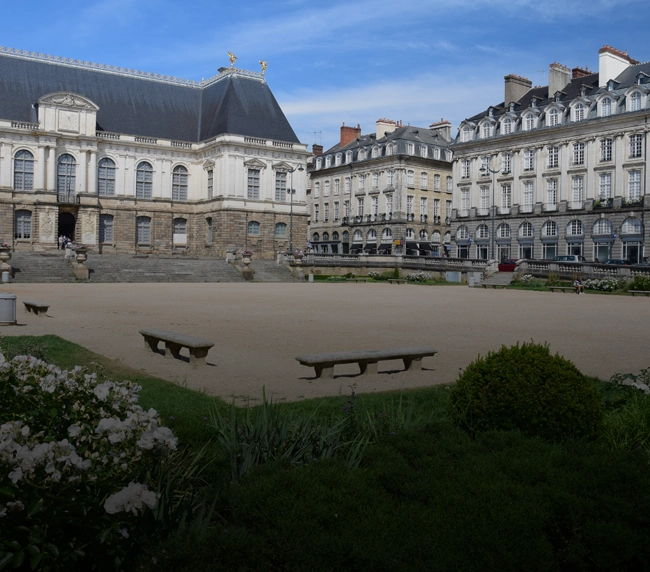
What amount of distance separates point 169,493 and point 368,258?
44.4 metres

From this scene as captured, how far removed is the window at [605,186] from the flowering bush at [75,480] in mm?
50932

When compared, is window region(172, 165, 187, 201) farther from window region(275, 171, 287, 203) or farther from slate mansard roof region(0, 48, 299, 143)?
window region(275, 171, 287, 203)

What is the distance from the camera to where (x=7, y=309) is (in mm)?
14070

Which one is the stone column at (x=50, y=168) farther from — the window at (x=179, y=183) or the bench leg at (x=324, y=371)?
the bench leg at (x=324, y=371)

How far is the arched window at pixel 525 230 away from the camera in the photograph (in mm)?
54500

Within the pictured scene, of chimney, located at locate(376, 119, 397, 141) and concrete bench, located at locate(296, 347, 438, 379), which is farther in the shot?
chimney, located at locate(376, 119, 397, 141)

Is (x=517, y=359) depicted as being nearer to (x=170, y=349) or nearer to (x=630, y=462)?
(x=630, y=462)

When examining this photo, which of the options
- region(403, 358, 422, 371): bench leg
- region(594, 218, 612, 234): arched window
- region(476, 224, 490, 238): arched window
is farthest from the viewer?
region(476, 224, 490, 238): arched window

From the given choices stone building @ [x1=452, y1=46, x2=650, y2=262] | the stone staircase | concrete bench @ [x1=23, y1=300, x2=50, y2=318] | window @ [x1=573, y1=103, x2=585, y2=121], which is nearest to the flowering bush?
concrete bench @ [x1=23, y1=300, x2=50, y2=318]

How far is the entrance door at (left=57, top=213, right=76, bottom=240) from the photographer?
2047 inches

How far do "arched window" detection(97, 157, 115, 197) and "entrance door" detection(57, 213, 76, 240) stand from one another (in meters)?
2.77

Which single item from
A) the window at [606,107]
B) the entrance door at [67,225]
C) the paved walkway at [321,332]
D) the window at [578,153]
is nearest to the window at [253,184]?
the entrance door at [67,225]

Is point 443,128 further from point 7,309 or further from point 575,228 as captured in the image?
point 7,309

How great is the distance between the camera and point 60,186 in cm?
5084
